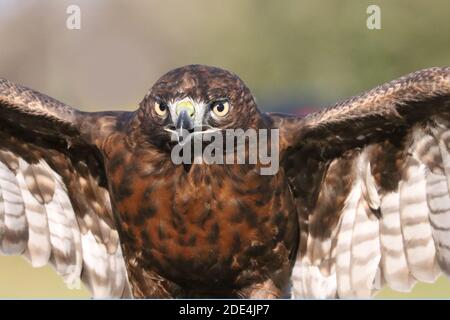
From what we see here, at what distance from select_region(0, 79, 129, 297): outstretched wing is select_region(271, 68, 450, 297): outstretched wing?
1.73 meters

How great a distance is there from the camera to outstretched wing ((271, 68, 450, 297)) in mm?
7637

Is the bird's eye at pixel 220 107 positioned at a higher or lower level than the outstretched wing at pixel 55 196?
higher

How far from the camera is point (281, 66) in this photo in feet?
68.4

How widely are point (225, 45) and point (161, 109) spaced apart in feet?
44.3

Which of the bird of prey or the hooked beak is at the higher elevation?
the hooked beak

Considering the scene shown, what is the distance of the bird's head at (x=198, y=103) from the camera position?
7.25 metres

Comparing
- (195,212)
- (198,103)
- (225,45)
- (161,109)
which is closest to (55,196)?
(195,212)

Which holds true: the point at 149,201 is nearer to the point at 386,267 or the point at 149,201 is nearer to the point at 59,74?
the point at 386,267

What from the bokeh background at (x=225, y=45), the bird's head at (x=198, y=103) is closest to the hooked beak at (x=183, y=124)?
the bird's head at (x=198, y=103)

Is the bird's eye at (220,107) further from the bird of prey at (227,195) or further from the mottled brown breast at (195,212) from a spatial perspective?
the mottled brown breast at (195,212)

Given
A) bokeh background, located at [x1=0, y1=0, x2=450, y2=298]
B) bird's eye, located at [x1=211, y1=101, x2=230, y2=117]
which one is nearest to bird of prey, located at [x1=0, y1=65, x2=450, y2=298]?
bird's eye, located at [x1=211, y1=101, x2=230, y2=117]

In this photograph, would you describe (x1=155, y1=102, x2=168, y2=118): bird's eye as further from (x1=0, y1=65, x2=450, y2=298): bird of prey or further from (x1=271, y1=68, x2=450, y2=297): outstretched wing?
(x1=271, y1=68, x2=450, y2=297): outstretched wing

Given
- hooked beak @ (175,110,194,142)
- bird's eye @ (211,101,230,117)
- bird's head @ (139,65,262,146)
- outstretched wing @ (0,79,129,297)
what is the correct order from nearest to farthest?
1. hooked beak @ (175,110,194,142)
2. bird's head @ (139,65,262,146)
3. bird's eye @ (211,101,230,117)
4. outstretched wing @ (0,79,129,297)

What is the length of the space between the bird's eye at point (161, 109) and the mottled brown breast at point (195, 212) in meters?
0.40
